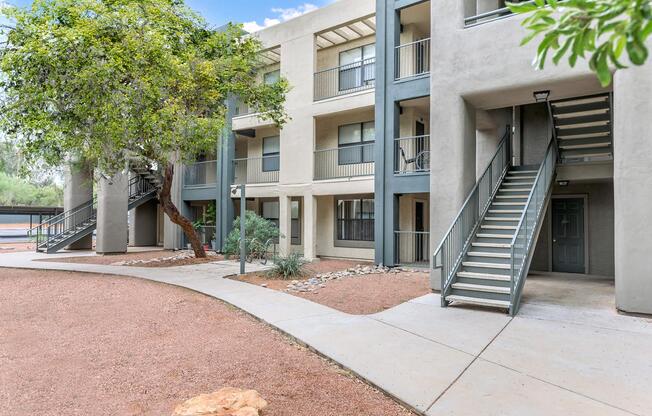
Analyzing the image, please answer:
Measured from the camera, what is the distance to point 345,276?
1153 cm

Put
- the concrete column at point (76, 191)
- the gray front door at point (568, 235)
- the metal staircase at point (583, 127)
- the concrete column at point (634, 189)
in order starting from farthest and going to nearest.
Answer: the concrete column at point (76, 191)
the gray front door at point (568, 235)
the metal staircase at point (583, 127)
the concrete column at point (634, 189)

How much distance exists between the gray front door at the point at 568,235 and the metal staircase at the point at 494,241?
2.25 meters

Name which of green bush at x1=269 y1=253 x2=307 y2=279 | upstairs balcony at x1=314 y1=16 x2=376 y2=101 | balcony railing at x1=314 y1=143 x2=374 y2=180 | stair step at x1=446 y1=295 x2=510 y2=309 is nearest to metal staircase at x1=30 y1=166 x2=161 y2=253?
balcony railing at x1=314 y1=143 x2=374 y2=180

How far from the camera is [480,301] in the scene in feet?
23.1

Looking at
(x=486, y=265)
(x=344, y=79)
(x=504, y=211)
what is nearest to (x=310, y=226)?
(x=344, y=79)

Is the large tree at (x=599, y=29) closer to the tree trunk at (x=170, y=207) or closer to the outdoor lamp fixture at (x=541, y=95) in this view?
the outdoor lamp fixture at (x=541, y=95)

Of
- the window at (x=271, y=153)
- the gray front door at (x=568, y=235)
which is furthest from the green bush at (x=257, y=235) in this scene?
the gray front door at (x=568, y=235)

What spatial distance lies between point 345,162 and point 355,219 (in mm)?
2339

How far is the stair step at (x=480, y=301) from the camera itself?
685 cm

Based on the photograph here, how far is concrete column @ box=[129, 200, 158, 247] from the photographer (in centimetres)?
2256

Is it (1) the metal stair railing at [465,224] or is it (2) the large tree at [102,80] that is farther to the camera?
(2) the large tree at [102,80]

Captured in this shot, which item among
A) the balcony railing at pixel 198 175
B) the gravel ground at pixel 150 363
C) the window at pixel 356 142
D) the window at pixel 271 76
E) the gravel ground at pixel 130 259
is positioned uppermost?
the window at pixel 271 76

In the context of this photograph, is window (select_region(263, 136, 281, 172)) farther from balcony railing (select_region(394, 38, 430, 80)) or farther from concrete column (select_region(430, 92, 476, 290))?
concrete column (select_region(430, 92, 476, 290))

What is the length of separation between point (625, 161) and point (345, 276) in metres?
7.05
